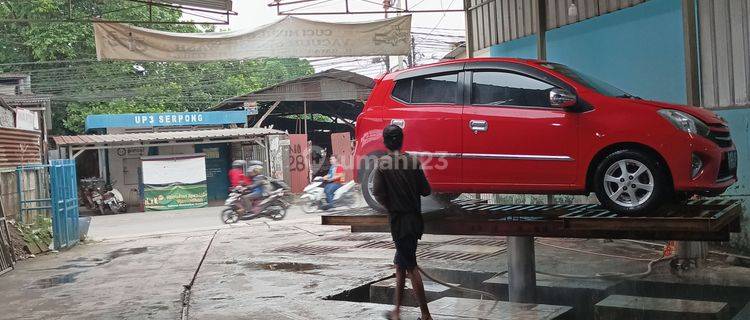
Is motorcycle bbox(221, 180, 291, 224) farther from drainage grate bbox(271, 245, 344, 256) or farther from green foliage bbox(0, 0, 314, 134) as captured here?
green foliage bbox(0, 0, 314, 134)

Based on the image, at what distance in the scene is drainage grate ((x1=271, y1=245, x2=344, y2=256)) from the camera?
10914 mm

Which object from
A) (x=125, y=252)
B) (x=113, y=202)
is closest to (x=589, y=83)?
(x=125, y=252)

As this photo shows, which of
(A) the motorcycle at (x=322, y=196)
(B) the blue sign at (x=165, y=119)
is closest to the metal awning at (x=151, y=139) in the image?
(B) the blue sign at (x=165, y=119)

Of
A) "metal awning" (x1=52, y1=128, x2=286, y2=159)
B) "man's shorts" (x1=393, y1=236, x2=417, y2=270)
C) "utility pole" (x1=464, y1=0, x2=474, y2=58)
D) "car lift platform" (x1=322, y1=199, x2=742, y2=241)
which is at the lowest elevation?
"man's shorts" (x1=393, y1=236, x2=417, y2=270)

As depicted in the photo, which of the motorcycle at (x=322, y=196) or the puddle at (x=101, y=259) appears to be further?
the motorcycle at (x=322, y=196)

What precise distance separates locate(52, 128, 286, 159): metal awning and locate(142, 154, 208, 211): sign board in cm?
70

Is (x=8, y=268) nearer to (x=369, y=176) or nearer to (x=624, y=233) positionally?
(x=369, y=176)

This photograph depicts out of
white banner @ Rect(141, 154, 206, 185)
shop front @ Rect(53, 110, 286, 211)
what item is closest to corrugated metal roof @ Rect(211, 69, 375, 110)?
shop front @ Rect(53, 110, 286, 211)

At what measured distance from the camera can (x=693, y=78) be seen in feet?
25.6

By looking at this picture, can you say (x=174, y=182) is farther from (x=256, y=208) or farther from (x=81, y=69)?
(x=81, y=69)

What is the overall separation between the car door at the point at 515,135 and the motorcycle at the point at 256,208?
1189cm

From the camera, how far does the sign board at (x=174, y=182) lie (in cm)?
2281

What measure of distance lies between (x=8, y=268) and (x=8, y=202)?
189 cm

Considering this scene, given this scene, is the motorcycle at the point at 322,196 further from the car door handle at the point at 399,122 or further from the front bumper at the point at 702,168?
the front bumper at the point at 702,168
